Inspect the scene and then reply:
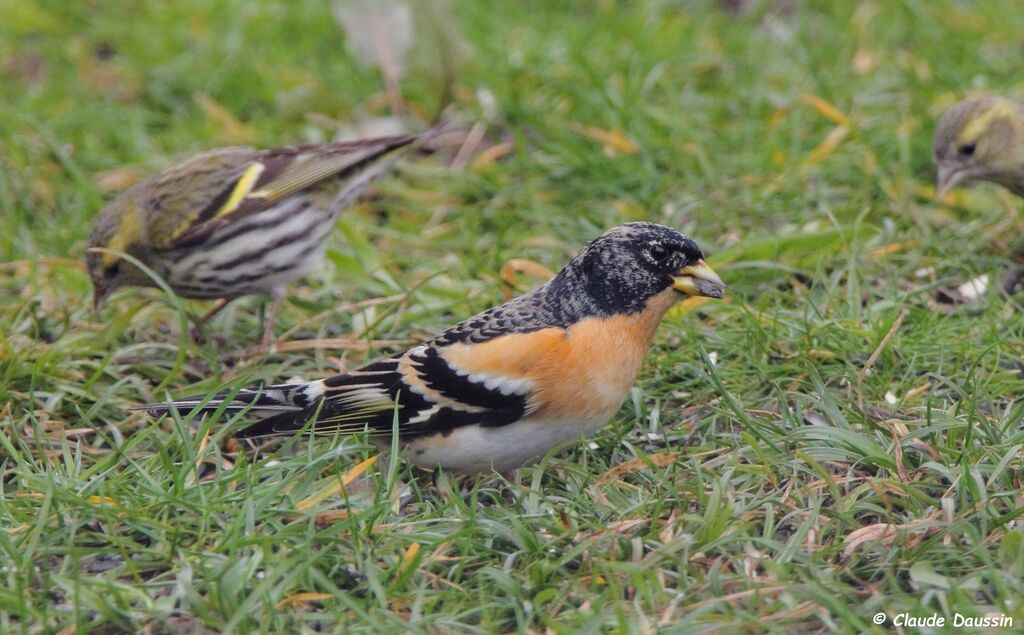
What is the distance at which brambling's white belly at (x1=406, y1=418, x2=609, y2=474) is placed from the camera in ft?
11.3

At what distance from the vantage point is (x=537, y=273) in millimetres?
4812

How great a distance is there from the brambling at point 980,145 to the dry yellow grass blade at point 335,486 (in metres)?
2.90

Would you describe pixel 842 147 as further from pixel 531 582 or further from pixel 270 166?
pixel 531 582

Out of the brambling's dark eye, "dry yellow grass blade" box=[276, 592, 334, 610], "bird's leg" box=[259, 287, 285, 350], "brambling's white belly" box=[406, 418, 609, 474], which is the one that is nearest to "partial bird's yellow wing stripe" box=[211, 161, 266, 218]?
"bird's leg" box=[259, 287, 285, 350]

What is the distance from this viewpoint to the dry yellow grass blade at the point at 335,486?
3.34 metres

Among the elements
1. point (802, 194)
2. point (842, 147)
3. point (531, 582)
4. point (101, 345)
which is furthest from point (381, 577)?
point (842, 147)

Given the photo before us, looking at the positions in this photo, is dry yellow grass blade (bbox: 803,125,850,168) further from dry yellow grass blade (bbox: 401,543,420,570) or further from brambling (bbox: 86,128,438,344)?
dry yellow grass blade (bbox: 401,543,420,570)

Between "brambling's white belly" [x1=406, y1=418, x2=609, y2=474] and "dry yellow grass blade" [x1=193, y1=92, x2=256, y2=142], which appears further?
"dry yellow grass blade" [x1=193, y1=92, x2=256, y2=142]

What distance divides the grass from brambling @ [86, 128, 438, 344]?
7.5 inches

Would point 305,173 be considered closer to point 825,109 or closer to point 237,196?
point 237,196

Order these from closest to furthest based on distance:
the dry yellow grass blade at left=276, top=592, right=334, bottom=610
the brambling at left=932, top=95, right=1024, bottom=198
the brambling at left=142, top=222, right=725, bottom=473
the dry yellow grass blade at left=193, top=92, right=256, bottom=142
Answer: the dry yellow grass blade at left=276, top=592, right=334, bottom=610 < the brambling at left=142, top=222, right=725, bottom=473 < the brambling at left=932, top=95, right=1024, bottom=198 < the dry yellow grass blade at left=193, top=92, right=256, bottom=142

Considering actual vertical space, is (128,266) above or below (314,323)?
above

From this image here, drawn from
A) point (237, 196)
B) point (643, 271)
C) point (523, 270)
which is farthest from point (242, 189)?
point (643, 271)

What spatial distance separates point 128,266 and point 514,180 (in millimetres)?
1945
